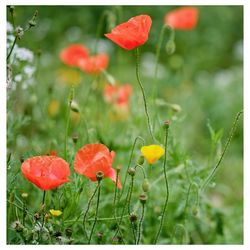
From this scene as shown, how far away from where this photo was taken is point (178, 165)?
6.84 ft

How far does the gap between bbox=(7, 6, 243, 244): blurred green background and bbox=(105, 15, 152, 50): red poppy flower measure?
0.47 m

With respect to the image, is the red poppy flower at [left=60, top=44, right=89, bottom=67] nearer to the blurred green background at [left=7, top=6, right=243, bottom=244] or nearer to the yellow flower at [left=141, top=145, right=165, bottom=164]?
the blurred green background at [left=7, top=6, right=243, bottom=244]

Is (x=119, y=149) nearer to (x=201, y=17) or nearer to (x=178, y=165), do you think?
(x=178, y=165)

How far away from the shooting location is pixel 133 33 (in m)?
1.61

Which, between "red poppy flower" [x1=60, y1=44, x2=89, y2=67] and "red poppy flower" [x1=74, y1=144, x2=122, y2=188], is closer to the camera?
"red poppy flower" [x1=74, y1=144, x2=122, y2=188]

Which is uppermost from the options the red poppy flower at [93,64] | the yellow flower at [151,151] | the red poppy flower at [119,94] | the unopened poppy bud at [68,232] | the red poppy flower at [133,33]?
the red poppy flower at [133,33]

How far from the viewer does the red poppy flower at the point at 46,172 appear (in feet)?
5.02

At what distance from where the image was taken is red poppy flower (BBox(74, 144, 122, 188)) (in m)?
1.53

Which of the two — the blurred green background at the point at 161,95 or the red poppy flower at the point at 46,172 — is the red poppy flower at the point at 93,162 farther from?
the blurred green background at the point at 161,95

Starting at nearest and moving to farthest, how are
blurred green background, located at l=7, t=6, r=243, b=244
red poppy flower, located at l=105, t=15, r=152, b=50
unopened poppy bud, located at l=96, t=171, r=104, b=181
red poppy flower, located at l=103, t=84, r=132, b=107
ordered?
unopened poppy bud, located at l=96, t=171, r=104, b=181 < red poppy flower, located at l=105, t=15, r=152, b=50 < blurred green background, located at l=7, t=6, r=243, b=244 < red poppy flower, located at l=103, t=84, r=132, b=107

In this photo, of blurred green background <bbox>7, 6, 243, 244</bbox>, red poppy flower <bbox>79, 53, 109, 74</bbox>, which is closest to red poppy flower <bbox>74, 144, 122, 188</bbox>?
blurred green background <bbox>7, 6, 243, 244</bbox>

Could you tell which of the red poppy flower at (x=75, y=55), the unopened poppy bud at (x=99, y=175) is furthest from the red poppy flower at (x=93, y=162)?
the red poppy flower at (x=75, y=55)

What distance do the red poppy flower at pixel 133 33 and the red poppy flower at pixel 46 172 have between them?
373 mm

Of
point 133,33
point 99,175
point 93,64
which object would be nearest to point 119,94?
point 93,64
